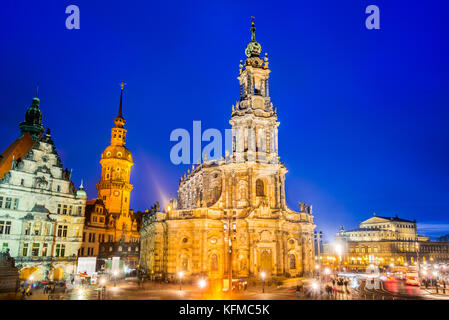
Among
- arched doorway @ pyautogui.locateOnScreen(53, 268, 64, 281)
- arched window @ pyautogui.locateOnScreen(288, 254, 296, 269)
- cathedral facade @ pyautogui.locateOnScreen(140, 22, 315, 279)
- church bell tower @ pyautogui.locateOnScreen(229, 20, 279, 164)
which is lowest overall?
arched doorway @ pyautogui.locateOnScreen(53, 268, 64, 281)

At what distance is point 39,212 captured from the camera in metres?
45.2

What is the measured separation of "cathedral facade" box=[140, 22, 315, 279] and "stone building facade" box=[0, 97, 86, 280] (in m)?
13.1

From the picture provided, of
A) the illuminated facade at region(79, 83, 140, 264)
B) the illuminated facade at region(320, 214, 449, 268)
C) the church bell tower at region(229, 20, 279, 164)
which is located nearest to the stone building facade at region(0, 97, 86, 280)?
the illuminated facade at region(79, 83, 140, 264)

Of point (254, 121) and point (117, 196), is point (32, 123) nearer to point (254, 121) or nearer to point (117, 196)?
point (117, 196)

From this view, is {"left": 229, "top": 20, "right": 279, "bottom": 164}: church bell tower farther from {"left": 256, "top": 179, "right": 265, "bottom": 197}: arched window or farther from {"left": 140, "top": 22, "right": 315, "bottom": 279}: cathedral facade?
{"left": 256, "top": 179, "right": 265, "bottom": 197}: arched window

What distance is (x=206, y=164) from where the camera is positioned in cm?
6153

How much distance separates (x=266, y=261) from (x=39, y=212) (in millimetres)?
33603

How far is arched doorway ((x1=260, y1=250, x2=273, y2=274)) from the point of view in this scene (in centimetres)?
5172

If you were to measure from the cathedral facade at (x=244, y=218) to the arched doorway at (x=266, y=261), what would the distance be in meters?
0.15

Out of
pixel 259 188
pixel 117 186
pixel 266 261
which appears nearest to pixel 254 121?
pixel 259 188

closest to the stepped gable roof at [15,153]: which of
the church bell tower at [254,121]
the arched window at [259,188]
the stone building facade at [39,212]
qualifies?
the stone building facade at [39,212]

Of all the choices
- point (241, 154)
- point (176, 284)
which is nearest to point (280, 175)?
point (241, 154)

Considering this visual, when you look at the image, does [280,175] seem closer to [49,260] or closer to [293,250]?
[293,250]
